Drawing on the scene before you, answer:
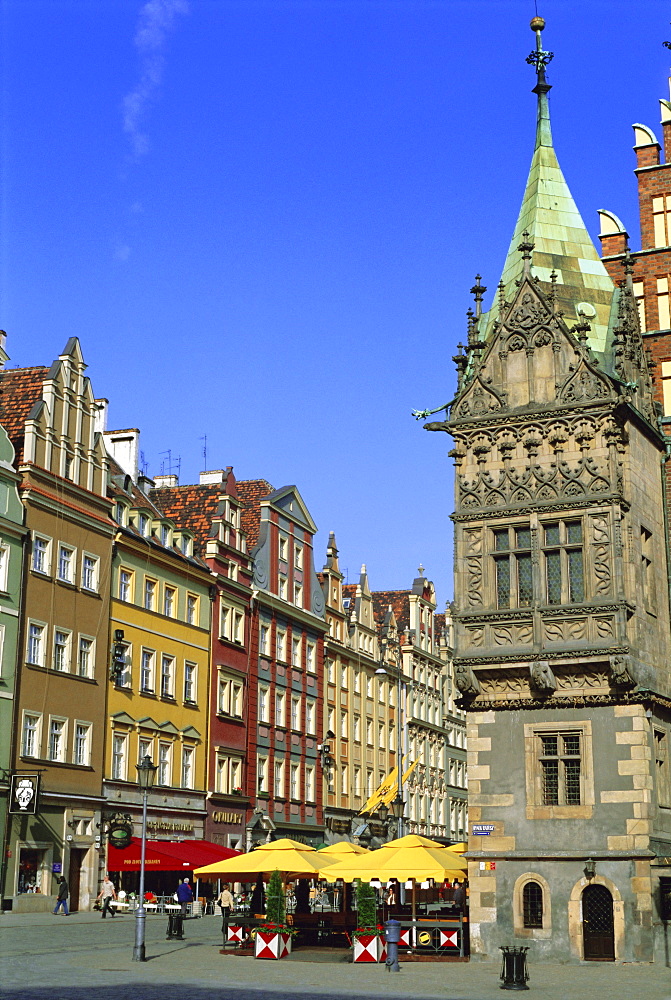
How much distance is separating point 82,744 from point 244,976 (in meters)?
26.0

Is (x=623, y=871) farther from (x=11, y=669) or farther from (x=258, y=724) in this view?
(x=258, y=724)

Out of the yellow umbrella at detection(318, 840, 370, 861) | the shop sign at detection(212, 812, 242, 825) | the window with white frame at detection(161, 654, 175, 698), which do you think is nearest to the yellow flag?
the shop sign at detection(212, 812, 242, 825)

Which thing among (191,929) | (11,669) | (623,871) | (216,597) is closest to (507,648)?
(623,871)

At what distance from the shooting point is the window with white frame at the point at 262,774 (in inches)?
2601

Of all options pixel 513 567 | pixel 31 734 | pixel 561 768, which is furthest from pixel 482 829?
pixel 31 734

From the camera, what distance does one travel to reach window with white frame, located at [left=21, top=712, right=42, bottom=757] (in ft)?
154

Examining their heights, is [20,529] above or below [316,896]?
above

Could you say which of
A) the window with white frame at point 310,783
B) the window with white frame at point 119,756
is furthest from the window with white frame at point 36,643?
the window with white frame at point 310,783

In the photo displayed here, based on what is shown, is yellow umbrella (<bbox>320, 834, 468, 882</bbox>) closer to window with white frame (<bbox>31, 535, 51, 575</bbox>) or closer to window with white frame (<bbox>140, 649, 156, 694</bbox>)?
window with white frame (<bbox>31, 535, 51, 575</bbox>)

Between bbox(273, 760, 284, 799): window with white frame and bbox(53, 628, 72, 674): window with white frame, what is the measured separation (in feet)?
69.2

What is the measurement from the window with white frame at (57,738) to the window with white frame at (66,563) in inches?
206

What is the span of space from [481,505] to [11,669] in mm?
20023

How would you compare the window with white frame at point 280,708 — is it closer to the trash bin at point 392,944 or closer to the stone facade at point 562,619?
the stone facade at point 562,619

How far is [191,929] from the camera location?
43.6 m
